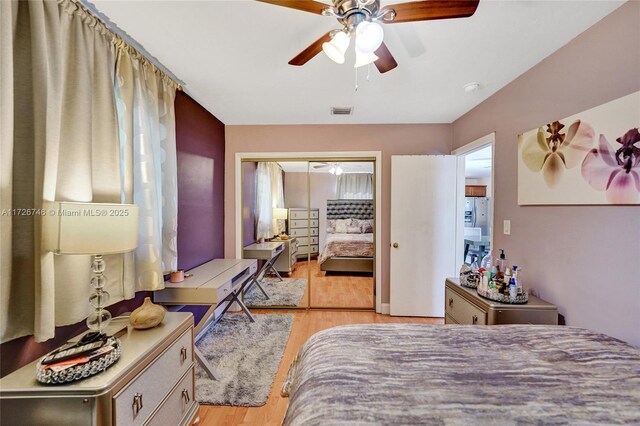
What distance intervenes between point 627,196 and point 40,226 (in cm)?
282

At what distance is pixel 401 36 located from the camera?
161 centimetres

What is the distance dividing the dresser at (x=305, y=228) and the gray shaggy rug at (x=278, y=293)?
1.64ft

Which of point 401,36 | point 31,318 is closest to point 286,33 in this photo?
point 401,36

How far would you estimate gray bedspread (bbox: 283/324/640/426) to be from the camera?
770mm

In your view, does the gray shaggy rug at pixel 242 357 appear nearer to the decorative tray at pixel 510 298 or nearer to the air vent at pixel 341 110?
the decorative tray at pixel 510 298

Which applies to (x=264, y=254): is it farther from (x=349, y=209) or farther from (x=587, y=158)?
(x=587, y=158)

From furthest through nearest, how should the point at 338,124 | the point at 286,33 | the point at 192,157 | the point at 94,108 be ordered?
the point at 338,124 < the point at 192,157 < the point at 286,33 < the point at 94,108

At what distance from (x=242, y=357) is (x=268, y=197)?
2.07 m

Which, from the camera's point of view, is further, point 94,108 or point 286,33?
point 286,33

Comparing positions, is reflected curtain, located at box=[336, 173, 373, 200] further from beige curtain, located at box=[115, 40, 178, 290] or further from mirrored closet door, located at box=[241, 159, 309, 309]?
beige curtain, located at box=[115, 40, 178, 290]

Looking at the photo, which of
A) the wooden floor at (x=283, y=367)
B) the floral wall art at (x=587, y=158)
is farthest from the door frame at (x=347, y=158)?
the floral wall art at (x=587, y=158)

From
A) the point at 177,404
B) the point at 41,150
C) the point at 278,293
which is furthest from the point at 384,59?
the point at 278,293

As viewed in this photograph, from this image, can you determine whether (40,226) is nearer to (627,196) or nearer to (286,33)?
(286,33)

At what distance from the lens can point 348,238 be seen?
3.61 m
